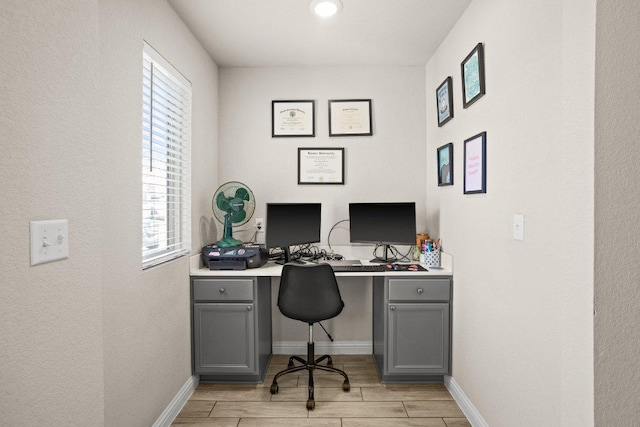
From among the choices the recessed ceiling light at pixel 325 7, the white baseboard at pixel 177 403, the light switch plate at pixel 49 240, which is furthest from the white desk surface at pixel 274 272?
the recessed ceiling light at pixel 325 7

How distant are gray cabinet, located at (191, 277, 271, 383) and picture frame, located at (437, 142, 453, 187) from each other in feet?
5.03

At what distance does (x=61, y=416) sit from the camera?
937mm

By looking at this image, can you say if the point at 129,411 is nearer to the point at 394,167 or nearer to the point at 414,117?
the point at 394,167

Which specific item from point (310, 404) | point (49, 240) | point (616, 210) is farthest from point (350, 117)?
point (49, 240)

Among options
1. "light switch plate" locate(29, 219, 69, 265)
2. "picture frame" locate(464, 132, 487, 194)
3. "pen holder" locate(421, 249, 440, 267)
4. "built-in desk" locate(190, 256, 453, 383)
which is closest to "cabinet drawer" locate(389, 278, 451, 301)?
"built-in desk" locate(190, 256, 453, 383)

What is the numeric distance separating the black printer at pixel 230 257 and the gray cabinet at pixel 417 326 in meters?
0.99

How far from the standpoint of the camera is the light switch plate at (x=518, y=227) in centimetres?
156

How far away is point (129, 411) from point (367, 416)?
4.40 feet

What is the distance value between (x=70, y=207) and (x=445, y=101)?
2.39 metres

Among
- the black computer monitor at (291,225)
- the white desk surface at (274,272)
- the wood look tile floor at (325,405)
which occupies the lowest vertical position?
the wood look tile floor at (325,405)

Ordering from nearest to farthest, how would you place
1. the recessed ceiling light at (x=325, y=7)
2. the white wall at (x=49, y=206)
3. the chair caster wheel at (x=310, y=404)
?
the white wall at (x=49, y=206) → the recessed ceiling light at (x=325, y=7) → the chair caster wheel at (x=310, y=404)

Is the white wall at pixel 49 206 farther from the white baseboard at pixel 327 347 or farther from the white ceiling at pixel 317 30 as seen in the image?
the white baseboard at pixel 327 347

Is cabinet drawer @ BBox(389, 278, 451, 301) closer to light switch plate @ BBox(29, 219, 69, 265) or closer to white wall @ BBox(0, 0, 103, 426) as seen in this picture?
white wall @ BBox(0, 0, 103, 426)

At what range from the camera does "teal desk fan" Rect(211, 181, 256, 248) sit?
106 inches
